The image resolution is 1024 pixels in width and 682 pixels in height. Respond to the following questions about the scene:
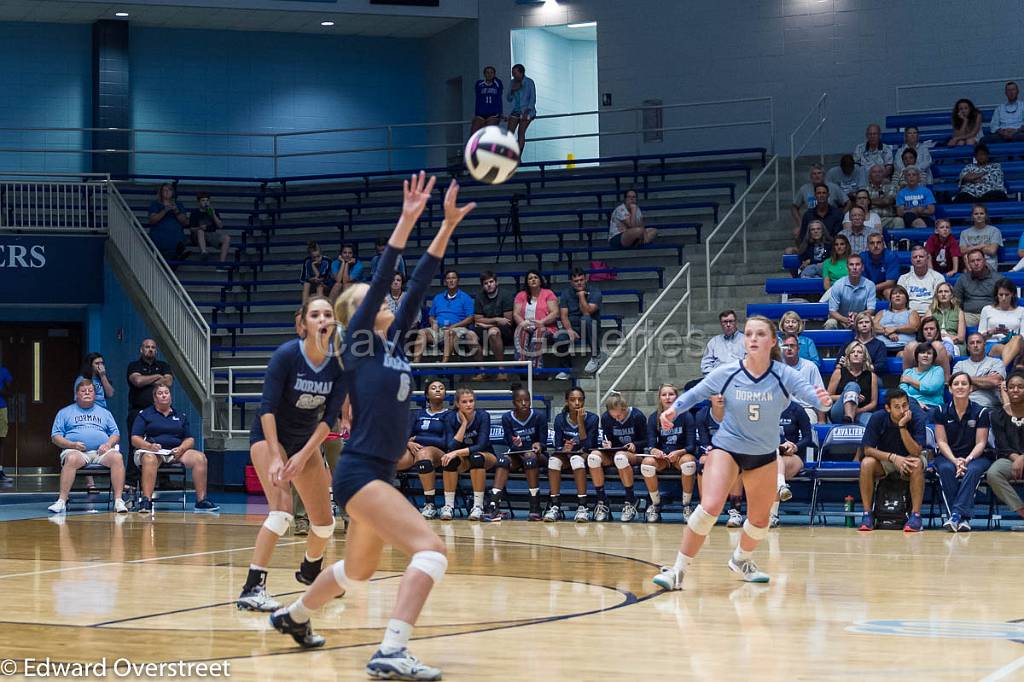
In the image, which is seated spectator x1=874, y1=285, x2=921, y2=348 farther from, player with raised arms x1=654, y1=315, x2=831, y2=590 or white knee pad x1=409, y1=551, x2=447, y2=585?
white knee pad x1=409, y1=551, x2=447, y2=585

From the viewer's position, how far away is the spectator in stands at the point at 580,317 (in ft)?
57.0

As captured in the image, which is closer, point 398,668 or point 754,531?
point 398,668

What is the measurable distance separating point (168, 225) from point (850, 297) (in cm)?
1122

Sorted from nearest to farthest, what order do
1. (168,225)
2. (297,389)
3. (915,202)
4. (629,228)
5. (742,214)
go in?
(297,389), (915,202), (629,228), (742,214), (168,225)

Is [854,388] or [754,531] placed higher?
[854,388]

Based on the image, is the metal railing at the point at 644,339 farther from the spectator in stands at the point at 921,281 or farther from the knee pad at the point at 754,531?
the knee pad at the point at 754,531

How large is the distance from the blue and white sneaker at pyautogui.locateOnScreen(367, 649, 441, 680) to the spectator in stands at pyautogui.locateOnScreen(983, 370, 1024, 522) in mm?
8589

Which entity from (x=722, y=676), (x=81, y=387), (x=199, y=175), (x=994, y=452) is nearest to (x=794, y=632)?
(x=722, y=676)

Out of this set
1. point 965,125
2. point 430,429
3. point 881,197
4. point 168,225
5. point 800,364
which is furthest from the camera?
point 168,225

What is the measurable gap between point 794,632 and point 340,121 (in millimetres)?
20910

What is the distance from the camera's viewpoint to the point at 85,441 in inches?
642

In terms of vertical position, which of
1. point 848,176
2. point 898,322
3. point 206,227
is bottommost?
point 898,322

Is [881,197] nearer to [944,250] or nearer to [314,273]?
[944,250]

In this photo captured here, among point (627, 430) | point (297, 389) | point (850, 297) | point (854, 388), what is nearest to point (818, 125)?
point (850, 297)
